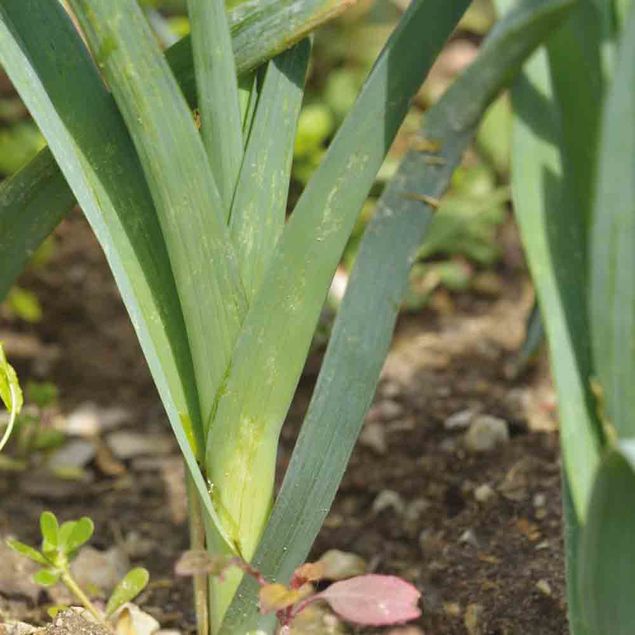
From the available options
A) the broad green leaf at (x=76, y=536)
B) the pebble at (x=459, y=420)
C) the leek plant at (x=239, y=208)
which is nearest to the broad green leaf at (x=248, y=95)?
the leek plant at (x=239, y=208)

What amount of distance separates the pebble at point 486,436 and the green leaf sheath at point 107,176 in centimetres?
62

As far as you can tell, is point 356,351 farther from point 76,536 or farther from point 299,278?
point 76,536

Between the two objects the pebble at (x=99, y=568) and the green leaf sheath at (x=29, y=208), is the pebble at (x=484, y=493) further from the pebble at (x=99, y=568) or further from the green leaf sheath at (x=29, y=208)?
the green leaf sheath at (x=29, y=208)

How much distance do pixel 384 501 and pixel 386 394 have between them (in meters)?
0.35

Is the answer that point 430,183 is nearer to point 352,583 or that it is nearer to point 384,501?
point 352,583

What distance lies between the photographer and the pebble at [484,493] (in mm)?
1532

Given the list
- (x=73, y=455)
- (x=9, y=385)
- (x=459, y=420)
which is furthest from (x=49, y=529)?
(x=459, y=420)

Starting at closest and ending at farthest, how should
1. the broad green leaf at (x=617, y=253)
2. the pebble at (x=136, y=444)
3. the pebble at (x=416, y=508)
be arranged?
the broad green leaf at (x=617, y=253) → the pebble at (x=416, y=508) → the pebble at (x=136, y=444)

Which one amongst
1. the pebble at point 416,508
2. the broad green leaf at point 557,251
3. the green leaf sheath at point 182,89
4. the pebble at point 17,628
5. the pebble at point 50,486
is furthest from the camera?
the pebble at point 50,486

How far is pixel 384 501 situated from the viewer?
5.37 ft

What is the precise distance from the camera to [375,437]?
1797mm

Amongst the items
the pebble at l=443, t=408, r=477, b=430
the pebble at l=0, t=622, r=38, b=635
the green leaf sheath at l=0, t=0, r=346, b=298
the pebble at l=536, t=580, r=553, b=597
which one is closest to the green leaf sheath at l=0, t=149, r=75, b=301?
the green leaf sheath at l=0, t=0, r=346, b=298

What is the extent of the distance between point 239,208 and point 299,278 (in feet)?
0.31

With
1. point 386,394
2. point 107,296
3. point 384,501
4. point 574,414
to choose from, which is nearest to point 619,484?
point 574,414
